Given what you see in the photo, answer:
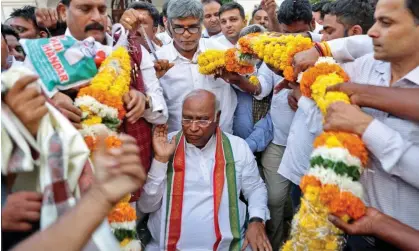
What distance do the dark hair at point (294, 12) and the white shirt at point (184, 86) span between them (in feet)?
2.80

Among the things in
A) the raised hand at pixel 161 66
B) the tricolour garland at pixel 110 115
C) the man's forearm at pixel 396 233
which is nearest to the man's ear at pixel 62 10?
the tricolour garland at pixel 110 115

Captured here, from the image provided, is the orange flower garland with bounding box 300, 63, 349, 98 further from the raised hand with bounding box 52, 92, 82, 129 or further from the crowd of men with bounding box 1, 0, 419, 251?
the raised hand with bounding box 52, 92, 82, 129

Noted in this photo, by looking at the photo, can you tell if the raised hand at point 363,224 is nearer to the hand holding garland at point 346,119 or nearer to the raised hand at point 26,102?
the hand holding garland at point 346,119

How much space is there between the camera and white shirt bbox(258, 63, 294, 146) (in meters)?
4.19

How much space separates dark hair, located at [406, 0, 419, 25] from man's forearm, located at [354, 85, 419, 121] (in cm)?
37

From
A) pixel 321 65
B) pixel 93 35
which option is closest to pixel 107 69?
pixel 93 35

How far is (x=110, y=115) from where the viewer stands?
111 inches

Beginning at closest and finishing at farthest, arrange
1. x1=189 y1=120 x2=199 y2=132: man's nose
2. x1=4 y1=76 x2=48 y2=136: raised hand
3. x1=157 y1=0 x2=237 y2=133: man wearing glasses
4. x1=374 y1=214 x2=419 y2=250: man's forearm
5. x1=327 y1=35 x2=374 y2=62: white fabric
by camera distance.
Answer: x1=4 y1=76 x2=48 y2=136: raised hand < x1=374 y1=214 x2=419 y2=250: man's forearm < x1=327 y1=35 x2=374 y2=62: white fabric < x1=189 y1=120 x2=199 y2=132: man's nose < x1=157 y1=0 x2=237 y2=133: man wearing glasses

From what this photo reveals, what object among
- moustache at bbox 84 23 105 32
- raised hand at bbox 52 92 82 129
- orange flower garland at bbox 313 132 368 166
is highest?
moustache at bbox 84 23 105 32

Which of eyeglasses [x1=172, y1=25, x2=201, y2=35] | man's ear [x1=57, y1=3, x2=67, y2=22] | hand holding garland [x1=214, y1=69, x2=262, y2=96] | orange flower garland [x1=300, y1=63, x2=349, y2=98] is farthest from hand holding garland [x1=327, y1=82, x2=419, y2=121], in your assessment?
man's ear [x1=57, y1=3, x2=67, y2=22]

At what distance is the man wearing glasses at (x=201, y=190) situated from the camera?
3.47 metres

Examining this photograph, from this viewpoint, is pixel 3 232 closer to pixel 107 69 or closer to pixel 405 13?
pixel 107 69

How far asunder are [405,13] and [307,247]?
1.37 meters

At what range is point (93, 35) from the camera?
3.24 metres
